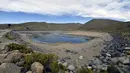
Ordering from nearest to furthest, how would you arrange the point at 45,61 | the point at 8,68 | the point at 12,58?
the point at 8,68
the point at 45,61
the point at 12,58

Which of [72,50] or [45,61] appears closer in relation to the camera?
[45,61]

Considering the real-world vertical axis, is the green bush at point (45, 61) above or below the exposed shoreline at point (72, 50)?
above

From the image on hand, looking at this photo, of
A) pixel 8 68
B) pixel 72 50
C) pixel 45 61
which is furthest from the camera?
pixel 72 50

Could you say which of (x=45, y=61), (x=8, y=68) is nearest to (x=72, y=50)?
(x=45, y=61)

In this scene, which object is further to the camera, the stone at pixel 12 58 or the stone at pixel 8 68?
the stone at pixel 12 58

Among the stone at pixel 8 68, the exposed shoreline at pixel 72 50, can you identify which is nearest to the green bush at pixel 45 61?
the stone at pixel 8 68

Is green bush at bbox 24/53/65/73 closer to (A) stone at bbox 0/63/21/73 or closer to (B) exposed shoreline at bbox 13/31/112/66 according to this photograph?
(A) stone at bbox 0/63/21/73

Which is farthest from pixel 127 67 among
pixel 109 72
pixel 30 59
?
pixel 30 59

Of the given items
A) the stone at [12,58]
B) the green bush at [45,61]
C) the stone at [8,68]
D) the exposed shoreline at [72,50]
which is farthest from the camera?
the exposed shoreline at [72,50]

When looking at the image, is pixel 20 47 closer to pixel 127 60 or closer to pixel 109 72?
pixel 109 72

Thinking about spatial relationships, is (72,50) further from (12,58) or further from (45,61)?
(12,58)

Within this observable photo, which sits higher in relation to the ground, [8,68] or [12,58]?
[12,58]

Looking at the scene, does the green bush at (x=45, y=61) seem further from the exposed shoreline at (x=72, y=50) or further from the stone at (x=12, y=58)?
the exposed shoreline at (x=72, y=50)

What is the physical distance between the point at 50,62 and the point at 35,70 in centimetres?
232
